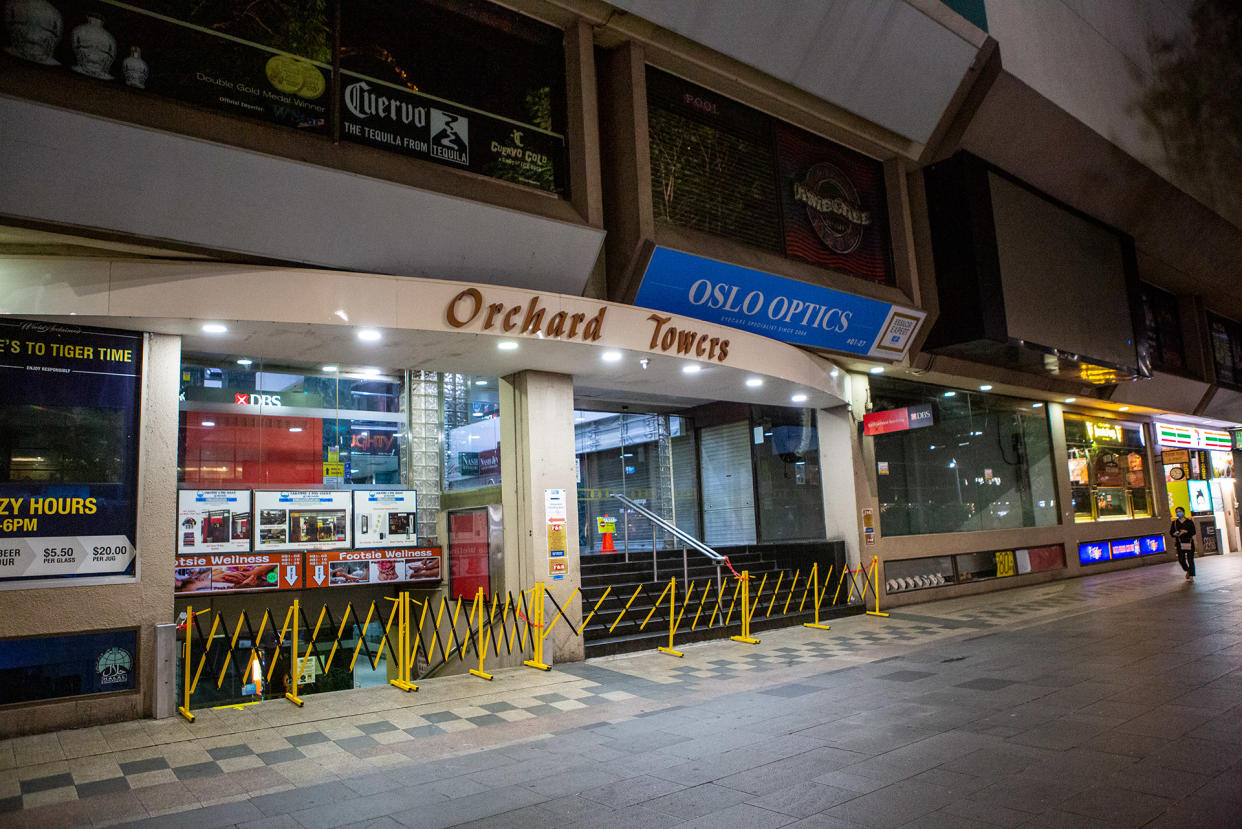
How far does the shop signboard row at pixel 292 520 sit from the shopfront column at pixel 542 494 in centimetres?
258

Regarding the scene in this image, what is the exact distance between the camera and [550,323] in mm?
9906

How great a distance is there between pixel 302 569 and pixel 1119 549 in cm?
2360

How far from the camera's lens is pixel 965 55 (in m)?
14.0

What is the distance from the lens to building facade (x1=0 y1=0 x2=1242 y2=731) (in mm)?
7848

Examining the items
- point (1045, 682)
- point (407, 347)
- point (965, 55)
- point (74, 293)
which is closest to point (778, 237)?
point (965, 55)

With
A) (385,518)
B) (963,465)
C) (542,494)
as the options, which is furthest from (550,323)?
(963,465)

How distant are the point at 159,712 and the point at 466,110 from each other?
25.8 feet

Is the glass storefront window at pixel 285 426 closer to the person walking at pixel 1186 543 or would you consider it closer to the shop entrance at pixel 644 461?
the shop entrance at pixel 644 461

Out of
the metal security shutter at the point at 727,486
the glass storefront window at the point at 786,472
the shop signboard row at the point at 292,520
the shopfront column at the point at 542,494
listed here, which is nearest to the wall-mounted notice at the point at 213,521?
the shop signboard row at the point at 292,520

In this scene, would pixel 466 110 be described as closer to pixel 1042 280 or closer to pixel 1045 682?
pixel 1045 682

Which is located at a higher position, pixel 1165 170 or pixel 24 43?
pixel 1165 170

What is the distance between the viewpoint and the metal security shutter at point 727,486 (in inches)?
755

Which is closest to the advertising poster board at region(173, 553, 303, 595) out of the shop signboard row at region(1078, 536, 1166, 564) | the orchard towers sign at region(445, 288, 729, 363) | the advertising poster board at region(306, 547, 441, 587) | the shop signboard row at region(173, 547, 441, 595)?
the shop signboard row at region(173, 547, 441, 595)

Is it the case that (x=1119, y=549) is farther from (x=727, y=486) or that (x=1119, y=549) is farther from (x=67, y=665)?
(x=67, y=665)
